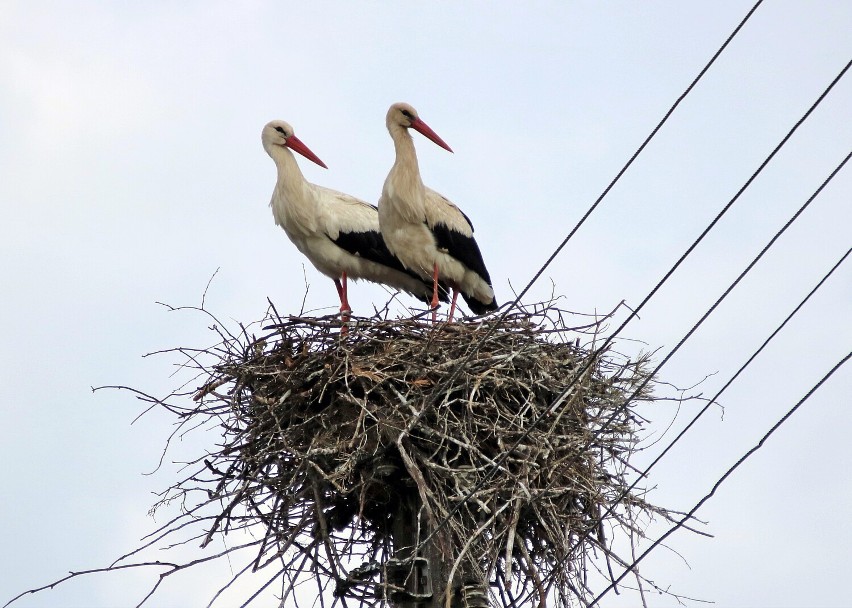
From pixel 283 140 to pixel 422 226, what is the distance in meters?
1.35

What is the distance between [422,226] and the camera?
9.24m

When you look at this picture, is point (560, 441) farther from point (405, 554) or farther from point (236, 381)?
point (236, 381)

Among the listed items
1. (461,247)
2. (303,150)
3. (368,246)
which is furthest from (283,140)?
(461,247)

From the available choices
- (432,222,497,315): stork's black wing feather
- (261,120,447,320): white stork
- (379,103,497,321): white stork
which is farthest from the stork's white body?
(432,222,497,315): stork's black wing feather

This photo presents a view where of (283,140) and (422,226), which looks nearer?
(422,226)

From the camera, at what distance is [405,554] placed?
6957mm

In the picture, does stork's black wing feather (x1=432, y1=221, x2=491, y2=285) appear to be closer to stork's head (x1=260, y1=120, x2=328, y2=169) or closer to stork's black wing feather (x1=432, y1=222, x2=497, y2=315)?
stork's black wing feather (x1=432, y1=222, x2=497, y2=315)

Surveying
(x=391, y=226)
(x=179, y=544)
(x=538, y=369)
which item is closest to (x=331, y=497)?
(x=179, y=544)

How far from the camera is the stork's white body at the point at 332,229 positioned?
9500mm

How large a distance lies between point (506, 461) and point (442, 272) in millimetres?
2853

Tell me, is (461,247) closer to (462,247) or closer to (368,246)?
(462,247)

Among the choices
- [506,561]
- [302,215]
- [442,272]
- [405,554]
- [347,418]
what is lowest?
[506,561]

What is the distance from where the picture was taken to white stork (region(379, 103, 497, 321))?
9211 mm

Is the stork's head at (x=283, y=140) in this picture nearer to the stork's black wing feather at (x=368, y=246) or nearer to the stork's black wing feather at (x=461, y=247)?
the stork's black wing feather at (x=368, y=246)
